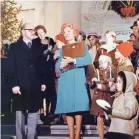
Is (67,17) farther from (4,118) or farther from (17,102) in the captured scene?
(17,102)

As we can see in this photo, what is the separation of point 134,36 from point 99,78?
1.55 m

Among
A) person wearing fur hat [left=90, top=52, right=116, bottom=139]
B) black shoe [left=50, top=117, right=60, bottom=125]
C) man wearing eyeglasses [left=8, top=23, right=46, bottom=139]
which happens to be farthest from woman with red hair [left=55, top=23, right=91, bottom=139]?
black shoe [left=50, top=117, right=60, bottom=125]

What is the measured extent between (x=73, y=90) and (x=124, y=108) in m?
1.23

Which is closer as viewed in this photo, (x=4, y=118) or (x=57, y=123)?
(x=57, y=123)

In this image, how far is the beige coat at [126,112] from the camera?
577cm

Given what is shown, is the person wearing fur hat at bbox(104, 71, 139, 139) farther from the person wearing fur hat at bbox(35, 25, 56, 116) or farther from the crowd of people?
the person wearing fur hat at bbox(35, 25, 56, 116)

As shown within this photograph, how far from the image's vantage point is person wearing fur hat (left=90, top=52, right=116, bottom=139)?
6.77 m

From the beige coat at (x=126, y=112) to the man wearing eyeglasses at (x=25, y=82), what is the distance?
1448 mm

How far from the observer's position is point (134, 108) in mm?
5793

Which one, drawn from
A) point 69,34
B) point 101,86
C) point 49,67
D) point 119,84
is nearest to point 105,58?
point 101,86

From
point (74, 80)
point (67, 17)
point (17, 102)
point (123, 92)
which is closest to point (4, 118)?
point (17, 102)

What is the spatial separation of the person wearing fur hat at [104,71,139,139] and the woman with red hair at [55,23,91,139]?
0.93 metres

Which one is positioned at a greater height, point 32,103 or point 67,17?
point 67,17

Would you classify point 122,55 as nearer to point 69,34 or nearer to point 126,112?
point 69,34
